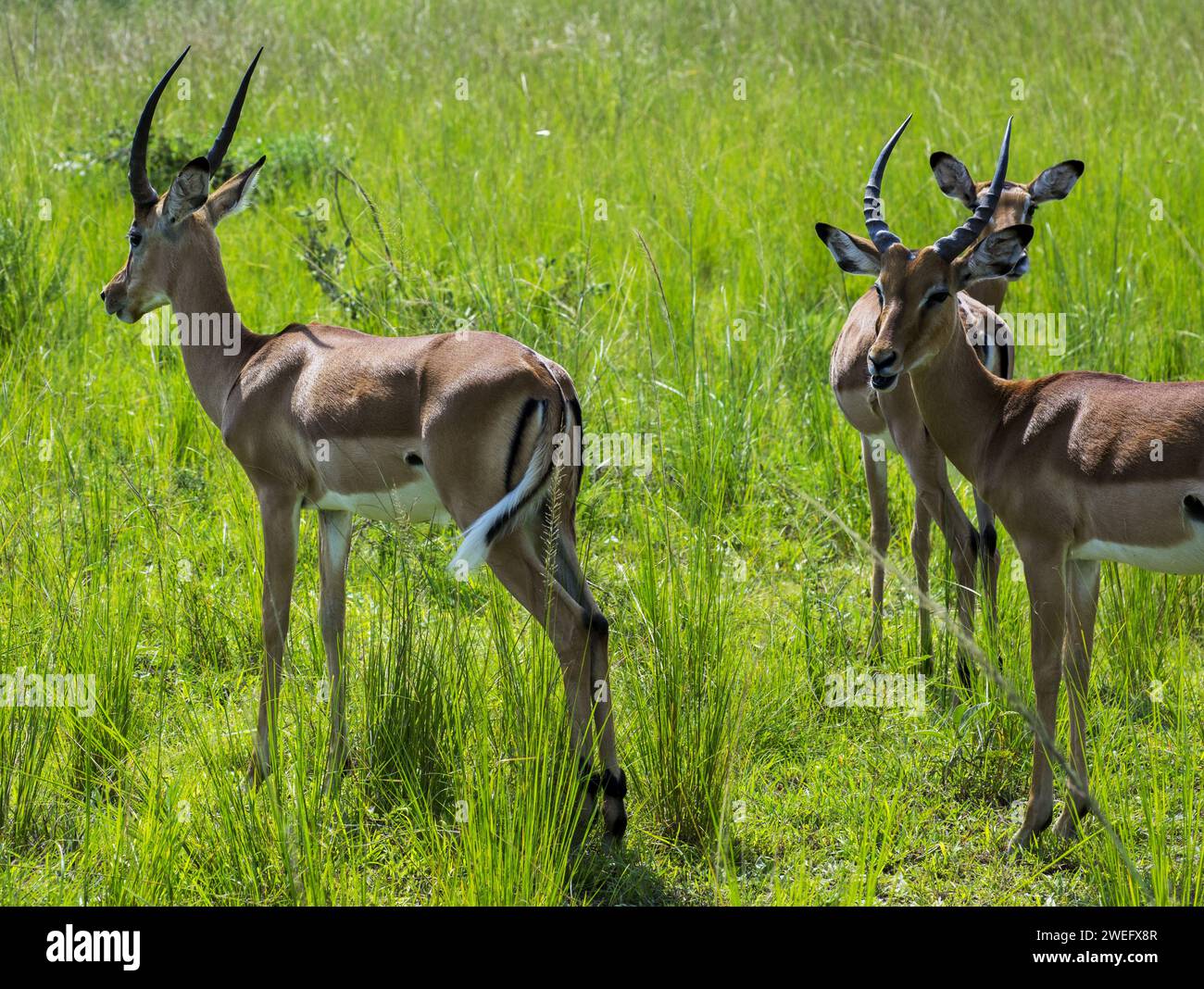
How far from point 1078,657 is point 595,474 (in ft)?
8.23

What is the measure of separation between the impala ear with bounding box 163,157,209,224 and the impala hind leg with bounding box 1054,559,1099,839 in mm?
2978

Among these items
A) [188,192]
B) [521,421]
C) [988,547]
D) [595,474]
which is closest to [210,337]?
[188,192]

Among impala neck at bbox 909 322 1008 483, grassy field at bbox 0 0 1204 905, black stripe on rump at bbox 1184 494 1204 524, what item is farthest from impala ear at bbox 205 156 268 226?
black stripe on rump at bbox 1184 494 1204 524

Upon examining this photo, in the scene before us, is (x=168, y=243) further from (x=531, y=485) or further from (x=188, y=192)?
(x=531, y=485)

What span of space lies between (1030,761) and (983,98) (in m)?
7.00

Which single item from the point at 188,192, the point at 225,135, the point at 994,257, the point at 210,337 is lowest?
the point at 210,337

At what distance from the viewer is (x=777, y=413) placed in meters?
6.59

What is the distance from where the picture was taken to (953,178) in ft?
19.4

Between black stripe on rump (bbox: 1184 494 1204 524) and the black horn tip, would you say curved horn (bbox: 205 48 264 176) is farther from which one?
black stripe on rump (bbox: 1184 494 1204 524)

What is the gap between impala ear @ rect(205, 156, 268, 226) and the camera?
488 centimetres

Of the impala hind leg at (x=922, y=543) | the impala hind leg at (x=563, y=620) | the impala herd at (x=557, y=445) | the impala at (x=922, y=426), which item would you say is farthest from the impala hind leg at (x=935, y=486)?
the impala hind leg at (x=563, y=620)

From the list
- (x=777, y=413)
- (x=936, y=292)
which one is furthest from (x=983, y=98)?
(x=936, y=292)

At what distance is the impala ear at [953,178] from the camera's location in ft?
19.0

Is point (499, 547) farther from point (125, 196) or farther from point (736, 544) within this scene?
point (125, 196)
